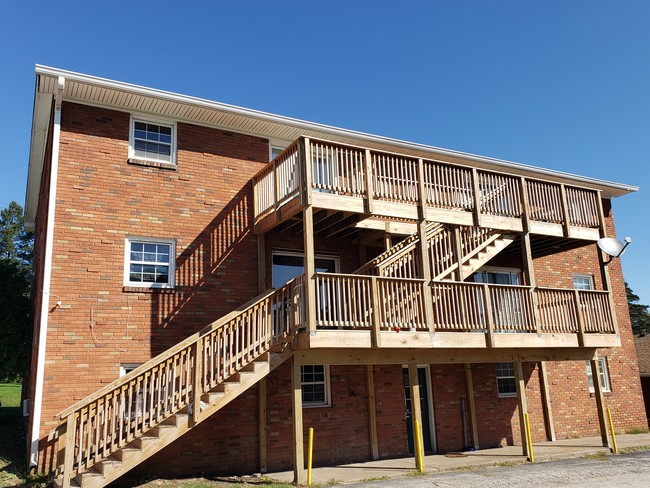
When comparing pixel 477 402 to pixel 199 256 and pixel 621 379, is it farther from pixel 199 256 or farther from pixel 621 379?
pixel 199 256

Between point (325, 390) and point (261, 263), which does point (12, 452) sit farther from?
point (325, 390)

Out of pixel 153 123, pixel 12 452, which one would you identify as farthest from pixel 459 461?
pixel 153 123

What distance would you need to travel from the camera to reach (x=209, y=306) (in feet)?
40.2

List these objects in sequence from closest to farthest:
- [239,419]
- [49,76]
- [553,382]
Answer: [49,76] < [239,419] < [553,382]

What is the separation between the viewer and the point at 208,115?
42.4 ft

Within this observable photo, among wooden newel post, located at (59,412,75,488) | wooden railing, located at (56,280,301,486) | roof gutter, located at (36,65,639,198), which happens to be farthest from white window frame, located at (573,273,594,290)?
wooden newel post, located at (59,412,75,488)

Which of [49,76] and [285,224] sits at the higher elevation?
[49,76]

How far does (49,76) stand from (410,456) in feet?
38.4

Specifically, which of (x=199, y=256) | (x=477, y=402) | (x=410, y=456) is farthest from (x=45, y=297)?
(x=477, y=402)

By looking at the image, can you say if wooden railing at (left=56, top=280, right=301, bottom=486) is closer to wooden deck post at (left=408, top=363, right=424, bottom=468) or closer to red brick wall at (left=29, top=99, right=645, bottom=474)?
red brick wall at (left=29, top=99, right=645, bottom=474)

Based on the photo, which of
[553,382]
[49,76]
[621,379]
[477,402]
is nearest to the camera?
[49,76]

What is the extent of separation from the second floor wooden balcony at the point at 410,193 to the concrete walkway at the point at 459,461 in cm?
519

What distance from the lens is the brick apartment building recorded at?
1041 cm

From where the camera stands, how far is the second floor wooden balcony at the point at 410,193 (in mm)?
11172
